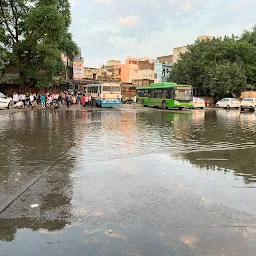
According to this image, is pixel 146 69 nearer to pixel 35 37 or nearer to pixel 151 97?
pixel 151 97

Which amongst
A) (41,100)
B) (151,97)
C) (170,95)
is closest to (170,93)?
(170,95)

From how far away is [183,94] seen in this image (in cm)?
3186

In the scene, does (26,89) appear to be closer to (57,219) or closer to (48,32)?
(48,32)

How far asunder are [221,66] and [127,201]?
4363 centimetres

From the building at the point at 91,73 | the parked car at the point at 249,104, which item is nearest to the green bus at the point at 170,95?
the parked car at the point at 249,104

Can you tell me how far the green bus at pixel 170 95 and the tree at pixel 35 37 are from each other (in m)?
11.5

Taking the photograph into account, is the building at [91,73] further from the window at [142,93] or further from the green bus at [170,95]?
the green bus at [170,95]

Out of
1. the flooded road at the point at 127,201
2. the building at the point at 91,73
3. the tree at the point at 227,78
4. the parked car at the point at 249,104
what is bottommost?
the flooded road at the point at 127,201

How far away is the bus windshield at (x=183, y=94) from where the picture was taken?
31753 mm

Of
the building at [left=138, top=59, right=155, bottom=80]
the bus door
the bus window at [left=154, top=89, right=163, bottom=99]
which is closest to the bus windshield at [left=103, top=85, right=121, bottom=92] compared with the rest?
the bus window at [left=154, top=89, right=163, bottom=99]

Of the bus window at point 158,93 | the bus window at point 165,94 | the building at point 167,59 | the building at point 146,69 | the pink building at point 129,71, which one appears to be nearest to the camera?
the bus window at point 165,94

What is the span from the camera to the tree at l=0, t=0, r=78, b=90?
32.4 metres

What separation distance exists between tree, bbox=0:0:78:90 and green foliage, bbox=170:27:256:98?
75.5ft

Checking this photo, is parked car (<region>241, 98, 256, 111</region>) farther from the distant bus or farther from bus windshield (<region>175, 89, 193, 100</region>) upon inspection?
the distant bus
